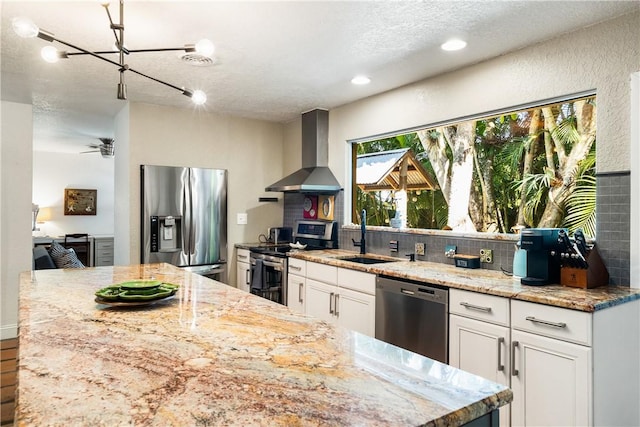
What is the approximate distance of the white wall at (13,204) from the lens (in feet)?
13.6

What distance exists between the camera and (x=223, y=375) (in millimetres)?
1008

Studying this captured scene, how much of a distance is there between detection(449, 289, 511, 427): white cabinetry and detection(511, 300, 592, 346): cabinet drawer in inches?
2.8

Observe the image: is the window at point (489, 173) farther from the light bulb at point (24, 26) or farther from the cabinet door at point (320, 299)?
the light bulb at point (24, 26)

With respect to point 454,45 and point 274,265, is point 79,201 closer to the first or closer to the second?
point 274,265

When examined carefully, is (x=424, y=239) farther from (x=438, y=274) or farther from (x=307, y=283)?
(x=307, y=283)

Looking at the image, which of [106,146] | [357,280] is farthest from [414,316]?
[106,146]

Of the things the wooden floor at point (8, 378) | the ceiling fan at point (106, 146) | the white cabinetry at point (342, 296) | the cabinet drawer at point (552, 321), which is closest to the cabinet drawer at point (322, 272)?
the white cabinetry at point (342, 296)

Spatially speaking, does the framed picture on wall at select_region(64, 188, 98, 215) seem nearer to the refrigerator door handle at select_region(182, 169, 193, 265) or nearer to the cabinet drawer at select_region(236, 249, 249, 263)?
the refrigerator door handle at select_region(182, 169, 193, 265)

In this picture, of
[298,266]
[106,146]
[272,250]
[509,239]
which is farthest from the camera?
[106,146]

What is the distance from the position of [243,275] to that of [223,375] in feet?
12.0

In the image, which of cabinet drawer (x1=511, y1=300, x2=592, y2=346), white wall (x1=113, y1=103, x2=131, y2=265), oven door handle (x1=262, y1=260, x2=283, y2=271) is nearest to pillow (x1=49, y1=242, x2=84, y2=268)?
white wall (x1=113, y1=103, x2=131, y2=265)

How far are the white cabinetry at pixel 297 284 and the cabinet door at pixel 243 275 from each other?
0.73 meters

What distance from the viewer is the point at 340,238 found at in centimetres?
429

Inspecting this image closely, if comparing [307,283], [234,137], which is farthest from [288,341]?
[234,137]
